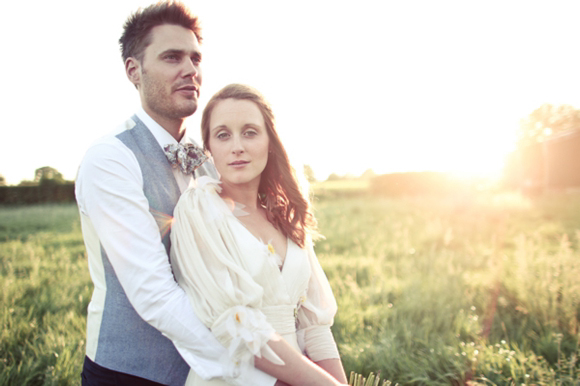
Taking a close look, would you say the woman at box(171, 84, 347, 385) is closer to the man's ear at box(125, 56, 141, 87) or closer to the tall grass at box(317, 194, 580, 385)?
the man's ear at box(125, 56, 141, 87)

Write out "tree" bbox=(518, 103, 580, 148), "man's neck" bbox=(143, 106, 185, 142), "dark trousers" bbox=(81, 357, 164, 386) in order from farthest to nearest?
"tree" bbox=(518, 103, 580, 148), "man's neck" bbox=(143, 106, 185, 142), "dark trousers" bbox=(81, 357, 164, 386)

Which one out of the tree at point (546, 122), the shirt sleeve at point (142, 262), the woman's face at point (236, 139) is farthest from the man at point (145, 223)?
the tree at point (546, 122)

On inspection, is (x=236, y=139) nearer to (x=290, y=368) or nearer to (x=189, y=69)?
(x=189, y=69)

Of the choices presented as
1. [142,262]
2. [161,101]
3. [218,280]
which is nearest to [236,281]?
[218,280]

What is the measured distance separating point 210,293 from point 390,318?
3.07 metres

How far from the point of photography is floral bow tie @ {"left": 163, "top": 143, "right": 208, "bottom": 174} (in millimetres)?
1992

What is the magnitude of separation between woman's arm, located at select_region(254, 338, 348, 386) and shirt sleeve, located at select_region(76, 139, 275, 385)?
0.05 m

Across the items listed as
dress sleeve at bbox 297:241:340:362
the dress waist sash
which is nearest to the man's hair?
dress sleeve at bbox 297:241:340:362

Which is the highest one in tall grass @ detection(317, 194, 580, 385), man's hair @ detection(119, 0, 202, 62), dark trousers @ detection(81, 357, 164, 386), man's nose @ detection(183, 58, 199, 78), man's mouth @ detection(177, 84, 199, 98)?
man's hair @ detection(119, 0, 202, 62)

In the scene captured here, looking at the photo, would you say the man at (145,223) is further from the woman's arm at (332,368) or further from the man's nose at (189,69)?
the woman's arm at (332,368)

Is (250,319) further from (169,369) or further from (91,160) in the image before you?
(91,160)

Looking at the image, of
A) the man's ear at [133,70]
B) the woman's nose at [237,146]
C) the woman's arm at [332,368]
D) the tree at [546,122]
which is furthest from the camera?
the tree at [546,122]

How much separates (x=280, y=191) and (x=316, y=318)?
752mm

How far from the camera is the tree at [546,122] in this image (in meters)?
38.3
